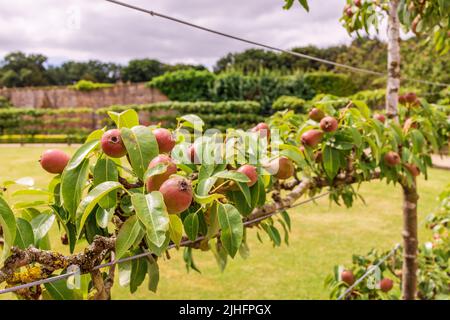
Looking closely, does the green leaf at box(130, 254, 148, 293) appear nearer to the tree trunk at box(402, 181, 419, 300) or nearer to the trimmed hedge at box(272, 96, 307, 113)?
the tree trunk at box(402, 181, 419, 300)

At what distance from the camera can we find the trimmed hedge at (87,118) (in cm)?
1473

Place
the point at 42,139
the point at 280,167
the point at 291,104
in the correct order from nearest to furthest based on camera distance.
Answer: the point at 280,167 < the point at 291,104 < the point at 42,139

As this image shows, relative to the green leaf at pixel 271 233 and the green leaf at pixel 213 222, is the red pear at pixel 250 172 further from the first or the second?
the green leaf at pixel 271 233

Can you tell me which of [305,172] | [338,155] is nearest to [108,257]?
[305,172]

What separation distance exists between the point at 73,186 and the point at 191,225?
168mm

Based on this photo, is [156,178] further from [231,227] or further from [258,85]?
[258,85]

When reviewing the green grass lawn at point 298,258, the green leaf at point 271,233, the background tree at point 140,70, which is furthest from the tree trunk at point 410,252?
the background tree at point 140,70

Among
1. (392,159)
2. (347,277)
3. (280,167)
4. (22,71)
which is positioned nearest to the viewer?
(280,167)

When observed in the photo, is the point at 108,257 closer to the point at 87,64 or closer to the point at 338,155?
the point at 338,155

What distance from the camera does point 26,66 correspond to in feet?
125

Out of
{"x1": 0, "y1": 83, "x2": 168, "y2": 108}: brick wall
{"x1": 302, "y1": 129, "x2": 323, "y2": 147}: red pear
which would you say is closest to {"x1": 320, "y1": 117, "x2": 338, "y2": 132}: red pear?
{"x1": 302, "y1": 129, "x2": 323, "y2": 147}: red pear

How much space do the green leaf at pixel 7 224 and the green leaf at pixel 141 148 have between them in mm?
153

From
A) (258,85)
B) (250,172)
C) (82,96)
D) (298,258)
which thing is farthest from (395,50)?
(82,96)

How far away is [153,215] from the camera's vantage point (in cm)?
45
